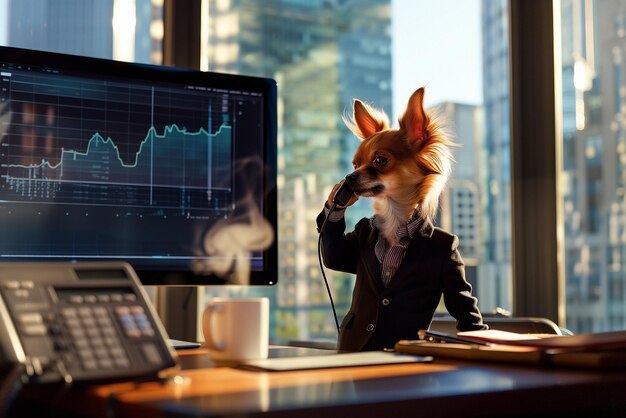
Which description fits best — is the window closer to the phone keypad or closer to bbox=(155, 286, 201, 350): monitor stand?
bbox=(155, 286, 201, 350): monitor stand

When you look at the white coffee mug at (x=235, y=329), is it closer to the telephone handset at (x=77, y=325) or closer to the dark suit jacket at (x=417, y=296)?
the telephone handset at (x=77, y=325)

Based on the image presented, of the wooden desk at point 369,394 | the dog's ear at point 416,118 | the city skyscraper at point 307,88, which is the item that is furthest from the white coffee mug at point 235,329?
the city skyscraper at point 307,88

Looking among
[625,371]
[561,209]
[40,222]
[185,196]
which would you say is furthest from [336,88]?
[625,371]

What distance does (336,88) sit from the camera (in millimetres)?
2498

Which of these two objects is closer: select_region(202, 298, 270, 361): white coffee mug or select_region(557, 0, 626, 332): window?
select_region(202, 298, 270, 361): white coffee mug

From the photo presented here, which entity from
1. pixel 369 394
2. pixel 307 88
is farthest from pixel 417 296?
pixel 307 88

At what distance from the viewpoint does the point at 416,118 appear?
152 cm

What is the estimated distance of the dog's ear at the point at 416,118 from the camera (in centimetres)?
151

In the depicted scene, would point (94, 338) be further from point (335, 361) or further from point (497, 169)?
point (497, 169)

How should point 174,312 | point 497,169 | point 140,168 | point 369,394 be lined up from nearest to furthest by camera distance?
point 369,394, point 140,168, point 174,312, point 497,169

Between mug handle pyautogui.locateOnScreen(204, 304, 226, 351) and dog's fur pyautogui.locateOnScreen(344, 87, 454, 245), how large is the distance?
0.50m

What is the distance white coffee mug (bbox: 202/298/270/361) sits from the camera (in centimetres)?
106

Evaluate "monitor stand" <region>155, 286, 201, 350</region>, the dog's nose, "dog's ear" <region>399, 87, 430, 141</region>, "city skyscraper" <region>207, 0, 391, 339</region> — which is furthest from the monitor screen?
"city skyscraper" <region>207, 0, 391, 339</region>

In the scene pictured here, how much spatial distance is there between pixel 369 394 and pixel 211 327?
0.40 metres
